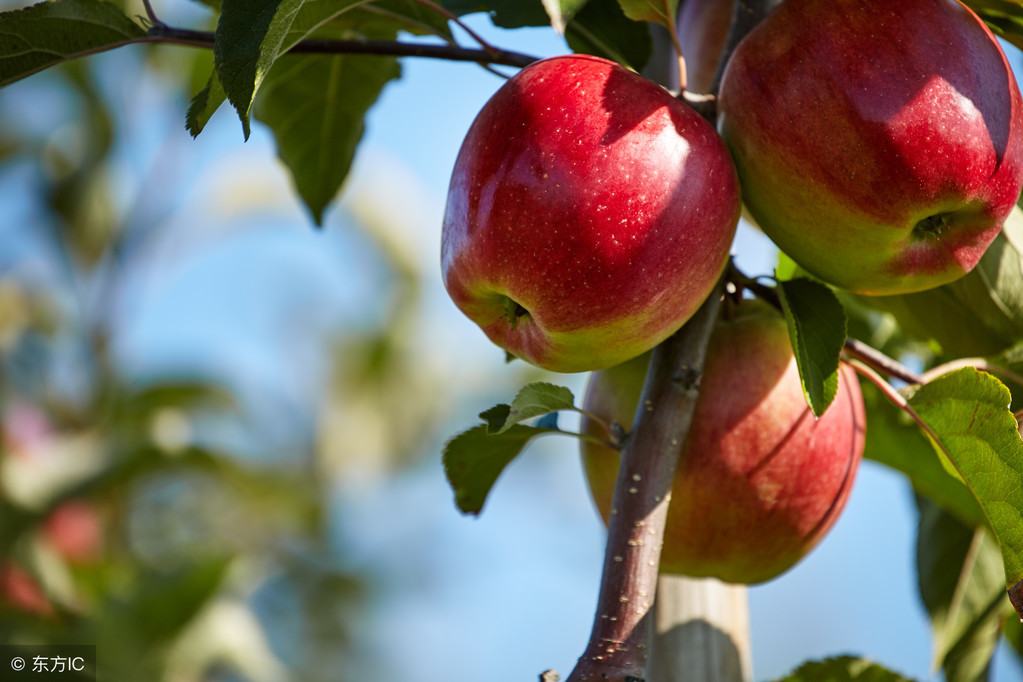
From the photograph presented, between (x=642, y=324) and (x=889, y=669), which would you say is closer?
(x=642, y=324)

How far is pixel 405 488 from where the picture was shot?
3.41 m

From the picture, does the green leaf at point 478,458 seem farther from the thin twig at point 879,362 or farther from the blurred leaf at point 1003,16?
the blurred leaf at point 1003,16

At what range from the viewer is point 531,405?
586 millimetres

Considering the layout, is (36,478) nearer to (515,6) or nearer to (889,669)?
(515,6)

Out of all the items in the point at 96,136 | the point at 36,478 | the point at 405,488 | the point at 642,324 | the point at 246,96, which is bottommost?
the point at 405,488

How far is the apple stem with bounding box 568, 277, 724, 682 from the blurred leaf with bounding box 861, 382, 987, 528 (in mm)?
270

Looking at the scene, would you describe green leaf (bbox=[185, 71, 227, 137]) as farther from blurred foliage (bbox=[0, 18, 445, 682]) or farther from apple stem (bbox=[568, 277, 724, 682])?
blurred foliage (bbox=[0, 18, 445, 682])

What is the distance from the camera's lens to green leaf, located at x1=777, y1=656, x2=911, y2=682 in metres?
0.70

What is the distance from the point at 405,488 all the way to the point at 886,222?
298 cm

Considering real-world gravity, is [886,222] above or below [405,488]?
above

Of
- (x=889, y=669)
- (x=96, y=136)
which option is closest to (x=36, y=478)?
(x=96, y=136)

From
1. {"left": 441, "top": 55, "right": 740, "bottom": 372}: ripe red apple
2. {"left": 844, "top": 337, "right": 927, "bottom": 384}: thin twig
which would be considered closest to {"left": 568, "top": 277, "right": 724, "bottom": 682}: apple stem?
{"left": 441, "top": 55, "right": 740, "bottom": 372}: ripe red apple

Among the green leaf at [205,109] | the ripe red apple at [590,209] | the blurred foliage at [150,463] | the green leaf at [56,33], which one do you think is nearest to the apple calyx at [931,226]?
the ripe red apple at [590,209]

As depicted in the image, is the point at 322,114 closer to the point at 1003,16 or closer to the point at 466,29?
the point at 466,29
